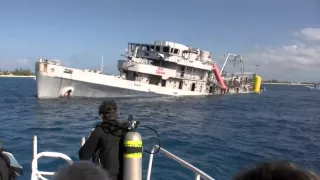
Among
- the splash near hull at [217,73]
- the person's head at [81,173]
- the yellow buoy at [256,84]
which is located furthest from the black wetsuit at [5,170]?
the yellow buoy at [256,84]

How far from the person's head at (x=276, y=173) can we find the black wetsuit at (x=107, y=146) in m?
2.70

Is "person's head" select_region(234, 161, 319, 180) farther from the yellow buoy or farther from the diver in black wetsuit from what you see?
the yellow buoy

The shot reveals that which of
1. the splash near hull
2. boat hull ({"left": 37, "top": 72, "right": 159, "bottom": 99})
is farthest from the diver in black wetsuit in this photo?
the splash near hull

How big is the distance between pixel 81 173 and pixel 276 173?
31.2 inches

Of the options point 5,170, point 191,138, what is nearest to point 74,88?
point 191,138

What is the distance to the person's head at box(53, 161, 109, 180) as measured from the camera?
138 cm

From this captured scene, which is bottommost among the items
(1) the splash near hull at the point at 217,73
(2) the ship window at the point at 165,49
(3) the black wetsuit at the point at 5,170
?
(3) the black wetsuit at the point at 5,170

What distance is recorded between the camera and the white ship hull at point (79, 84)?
98.1 feet

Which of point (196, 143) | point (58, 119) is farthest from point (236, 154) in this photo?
point (58, 119)

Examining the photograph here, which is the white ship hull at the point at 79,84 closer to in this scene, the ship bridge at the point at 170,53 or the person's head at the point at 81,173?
the ship bridge at the point at 170,53

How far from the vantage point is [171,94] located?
119ft

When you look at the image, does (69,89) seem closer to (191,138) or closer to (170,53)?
(170,53)

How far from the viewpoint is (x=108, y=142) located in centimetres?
374

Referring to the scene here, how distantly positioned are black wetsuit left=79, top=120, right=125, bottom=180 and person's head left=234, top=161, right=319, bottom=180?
2.70m
